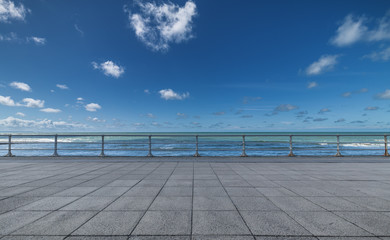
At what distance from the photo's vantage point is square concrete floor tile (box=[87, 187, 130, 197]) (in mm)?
4047

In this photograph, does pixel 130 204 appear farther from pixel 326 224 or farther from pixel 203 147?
pixel 203 147

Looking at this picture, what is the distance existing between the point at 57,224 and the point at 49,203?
3.75 ft

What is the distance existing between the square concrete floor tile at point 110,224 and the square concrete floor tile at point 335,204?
3.43 meters

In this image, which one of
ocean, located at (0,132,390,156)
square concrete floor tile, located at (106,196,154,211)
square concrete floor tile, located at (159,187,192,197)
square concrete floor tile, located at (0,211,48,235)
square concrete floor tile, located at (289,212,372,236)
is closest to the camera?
square concrete floor tile, located at (289,212,372,236)

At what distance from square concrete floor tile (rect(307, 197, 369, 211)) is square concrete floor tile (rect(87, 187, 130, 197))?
4.20 m

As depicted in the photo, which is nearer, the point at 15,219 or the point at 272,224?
the point at 272,224

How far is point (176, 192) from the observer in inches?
165

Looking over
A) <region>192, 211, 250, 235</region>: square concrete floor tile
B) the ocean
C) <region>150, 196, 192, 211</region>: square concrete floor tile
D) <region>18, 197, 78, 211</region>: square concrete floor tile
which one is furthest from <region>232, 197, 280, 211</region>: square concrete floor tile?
<region>18, 197, 78, 211</region>: square concrete floor tile

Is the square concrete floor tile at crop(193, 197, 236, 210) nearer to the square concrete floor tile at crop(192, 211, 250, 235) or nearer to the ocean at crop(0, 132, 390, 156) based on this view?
the square concrete floor tile at crop(192, 211, 250, 235)

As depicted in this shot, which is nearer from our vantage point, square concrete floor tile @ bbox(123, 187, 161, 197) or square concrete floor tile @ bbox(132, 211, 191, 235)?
square concrete floor tile @ bbox(132, 211, 191, 235)

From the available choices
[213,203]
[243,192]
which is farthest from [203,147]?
[213,203]

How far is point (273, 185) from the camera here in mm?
4812

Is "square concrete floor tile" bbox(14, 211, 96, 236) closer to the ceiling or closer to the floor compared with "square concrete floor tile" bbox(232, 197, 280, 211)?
closer to the ceiling

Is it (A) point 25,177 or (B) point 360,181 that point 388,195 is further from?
(A) point 25,177
